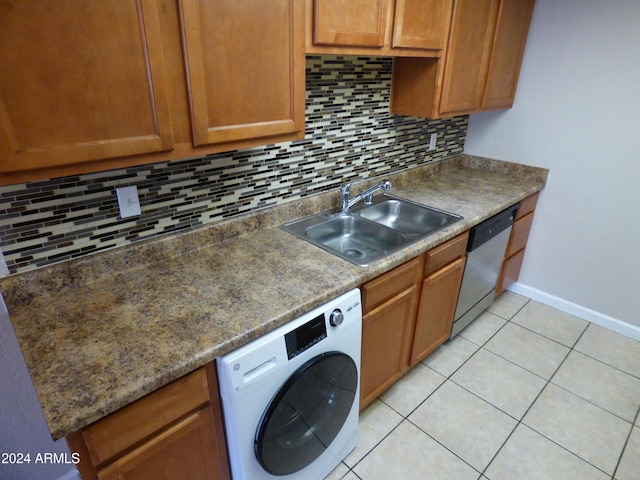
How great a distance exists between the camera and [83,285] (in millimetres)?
1317

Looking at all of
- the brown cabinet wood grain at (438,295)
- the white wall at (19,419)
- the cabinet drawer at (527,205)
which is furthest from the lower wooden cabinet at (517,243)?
the white wall at (19,419)

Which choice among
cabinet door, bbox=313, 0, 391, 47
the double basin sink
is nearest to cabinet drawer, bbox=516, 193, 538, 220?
the double basin sink

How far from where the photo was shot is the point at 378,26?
1.48m

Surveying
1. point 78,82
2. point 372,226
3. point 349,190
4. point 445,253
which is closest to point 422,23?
point 349,190

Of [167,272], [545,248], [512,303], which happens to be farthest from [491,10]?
[167,272]

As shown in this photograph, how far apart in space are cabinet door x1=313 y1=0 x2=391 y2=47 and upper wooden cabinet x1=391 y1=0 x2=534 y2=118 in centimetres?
53

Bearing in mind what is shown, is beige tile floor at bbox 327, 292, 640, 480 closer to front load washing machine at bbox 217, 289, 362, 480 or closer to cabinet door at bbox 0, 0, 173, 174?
front load washing machine at bbox 217, 289, 362, 480

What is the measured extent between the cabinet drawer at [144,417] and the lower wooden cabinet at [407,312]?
705mm

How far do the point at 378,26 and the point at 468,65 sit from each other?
785mm

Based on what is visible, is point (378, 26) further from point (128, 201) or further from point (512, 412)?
point (512, 412)

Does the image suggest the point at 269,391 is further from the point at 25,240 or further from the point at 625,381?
the point at 625,381

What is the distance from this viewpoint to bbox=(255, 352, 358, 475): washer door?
1.20 meters

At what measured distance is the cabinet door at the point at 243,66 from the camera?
105 centimetres

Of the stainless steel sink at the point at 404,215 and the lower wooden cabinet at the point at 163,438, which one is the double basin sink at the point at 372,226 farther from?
the lower wooden cabinet at the point at 163,438
